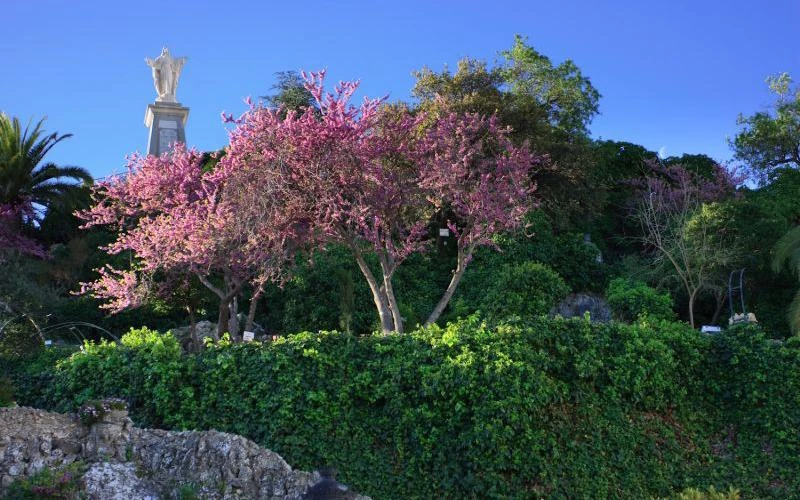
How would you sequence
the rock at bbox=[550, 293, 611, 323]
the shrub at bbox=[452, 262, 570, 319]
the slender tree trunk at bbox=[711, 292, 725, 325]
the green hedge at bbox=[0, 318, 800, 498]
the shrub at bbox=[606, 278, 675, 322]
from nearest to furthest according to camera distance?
the green hedge at bbox=[0, 318, 800, 498], the shrub at bbox=[452, 262, 570, 319], the shrub at bbox=[606, 278, 675, 322], the rock at bbox=[550, 293, 611, 323], the slender tree trunk at bbox=[711, 292, 725, 325]

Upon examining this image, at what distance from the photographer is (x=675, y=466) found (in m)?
8.83

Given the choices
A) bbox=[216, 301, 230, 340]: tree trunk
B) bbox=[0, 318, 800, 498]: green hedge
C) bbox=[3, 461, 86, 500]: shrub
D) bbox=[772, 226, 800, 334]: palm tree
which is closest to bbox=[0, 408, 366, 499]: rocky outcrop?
bbox=[3, 461, 86, 500]: shrub

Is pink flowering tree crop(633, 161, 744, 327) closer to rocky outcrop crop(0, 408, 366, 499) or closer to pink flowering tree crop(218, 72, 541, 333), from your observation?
pink flowering tree crop(218, 72, 541, 333)

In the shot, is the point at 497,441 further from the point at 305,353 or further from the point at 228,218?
the point at 228,218

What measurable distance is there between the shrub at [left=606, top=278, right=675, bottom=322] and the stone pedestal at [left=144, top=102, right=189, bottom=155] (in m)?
18.1

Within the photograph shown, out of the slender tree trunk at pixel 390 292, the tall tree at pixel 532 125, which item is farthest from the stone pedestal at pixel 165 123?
the slender tree trunk at pixel 390 292

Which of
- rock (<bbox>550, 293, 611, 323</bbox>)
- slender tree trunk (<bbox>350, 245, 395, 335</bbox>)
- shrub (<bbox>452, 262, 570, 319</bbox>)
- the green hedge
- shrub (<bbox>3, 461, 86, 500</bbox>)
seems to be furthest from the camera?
rock (<bbox>550, 293, 611, 323</bbox>)

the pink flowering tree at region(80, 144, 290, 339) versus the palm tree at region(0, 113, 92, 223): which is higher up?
the palm tree at region(0, 113, 92, 223)

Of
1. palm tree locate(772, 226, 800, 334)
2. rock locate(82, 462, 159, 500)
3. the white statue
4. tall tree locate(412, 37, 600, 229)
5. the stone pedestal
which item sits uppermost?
the white statue

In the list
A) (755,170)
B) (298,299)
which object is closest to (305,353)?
(298,299)

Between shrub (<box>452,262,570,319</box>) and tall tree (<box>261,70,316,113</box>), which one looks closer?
shrub (<box>452,262,570,319</box>)

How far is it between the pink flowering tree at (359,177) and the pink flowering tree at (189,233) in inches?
22.6

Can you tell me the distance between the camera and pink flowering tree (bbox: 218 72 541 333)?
11352 millimetres

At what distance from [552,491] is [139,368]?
496 centimetres
